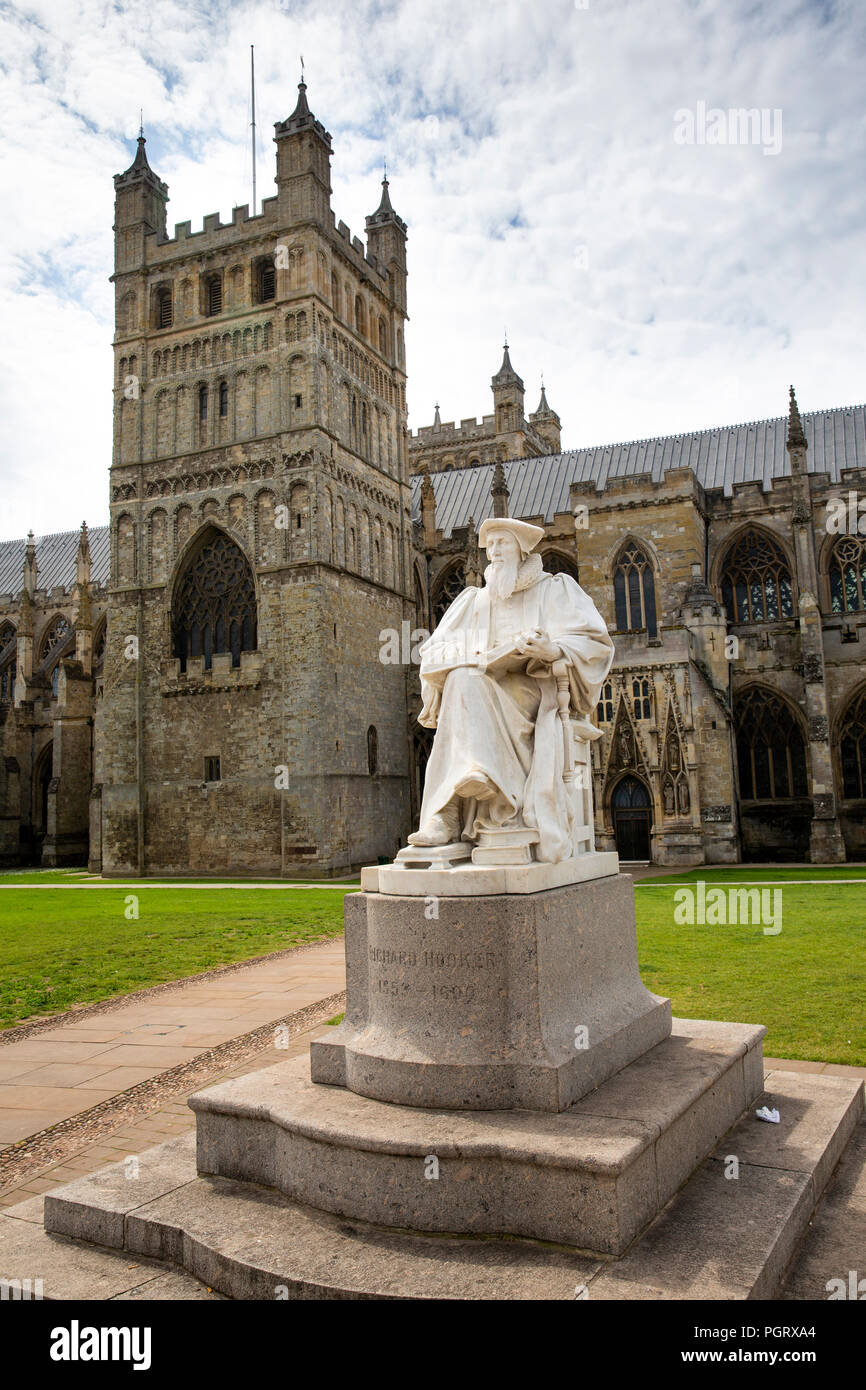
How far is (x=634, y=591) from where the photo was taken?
30.5m

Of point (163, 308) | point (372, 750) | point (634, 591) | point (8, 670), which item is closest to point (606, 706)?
point (634, 591)

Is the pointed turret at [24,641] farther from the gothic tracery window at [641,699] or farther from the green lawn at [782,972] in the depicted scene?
the green lawn at [782,972]

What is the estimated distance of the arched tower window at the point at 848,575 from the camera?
30.5 meters

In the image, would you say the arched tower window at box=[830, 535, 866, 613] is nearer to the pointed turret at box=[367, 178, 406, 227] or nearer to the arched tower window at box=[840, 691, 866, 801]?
the arched tower window at box=[840, 691, 866, 801]

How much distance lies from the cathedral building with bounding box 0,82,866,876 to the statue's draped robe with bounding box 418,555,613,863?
21649 millimetres

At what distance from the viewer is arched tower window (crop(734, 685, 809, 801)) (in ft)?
94.7

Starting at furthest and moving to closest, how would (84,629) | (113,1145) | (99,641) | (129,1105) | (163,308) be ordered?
A: (99,641) → (84,629) → (163,308) → (129,1105) → (113,1145)

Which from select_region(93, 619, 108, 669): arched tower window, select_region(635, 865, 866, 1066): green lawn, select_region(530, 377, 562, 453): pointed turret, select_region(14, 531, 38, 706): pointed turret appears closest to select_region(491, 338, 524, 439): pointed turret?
select_region(530, 377, 562, 453): pointed turret

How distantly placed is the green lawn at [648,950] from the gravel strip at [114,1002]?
0.55 feet

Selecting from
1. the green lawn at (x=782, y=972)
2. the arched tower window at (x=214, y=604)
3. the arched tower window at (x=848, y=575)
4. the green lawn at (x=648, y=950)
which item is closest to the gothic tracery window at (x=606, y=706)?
the green lawn at (x=648, y=950)

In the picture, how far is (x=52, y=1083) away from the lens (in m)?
6.25

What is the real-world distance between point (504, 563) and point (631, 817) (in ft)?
74.6

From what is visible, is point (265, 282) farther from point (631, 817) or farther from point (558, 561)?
point (631, 817)
